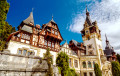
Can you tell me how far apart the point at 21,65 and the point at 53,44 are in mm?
14742

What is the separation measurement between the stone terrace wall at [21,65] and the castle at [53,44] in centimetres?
65

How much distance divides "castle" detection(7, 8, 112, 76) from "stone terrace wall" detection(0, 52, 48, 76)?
0.65 m

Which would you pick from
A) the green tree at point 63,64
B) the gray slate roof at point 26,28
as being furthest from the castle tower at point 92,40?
the gray slate roof at point 26,28

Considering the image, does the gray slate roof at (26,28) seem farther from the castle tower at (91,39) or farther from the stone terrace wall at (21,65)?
the castle tower at (91,39)

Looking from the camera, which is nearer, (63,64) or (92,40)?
(63,64)

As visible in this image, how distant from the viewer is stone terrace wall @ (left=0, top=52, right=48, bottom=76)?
719 centimetres

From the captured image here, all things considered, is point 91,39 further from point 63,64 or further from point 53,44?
point 63,64

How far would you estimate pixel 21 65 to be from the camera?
311 inches

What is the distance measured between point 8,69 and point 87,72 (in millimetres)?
25808

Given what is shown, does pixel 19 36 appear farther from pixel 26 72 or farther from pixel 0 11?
pixel 26 72

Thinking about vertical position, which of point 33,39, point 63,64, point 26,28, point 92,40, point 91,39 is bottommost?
point 63,64

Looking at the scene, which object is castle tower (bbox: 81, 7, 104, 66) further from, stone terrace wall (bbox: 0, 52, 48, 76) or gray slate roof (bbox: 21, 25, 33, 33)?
stone terrace wall (bbox: 0, 52, 48, 76)

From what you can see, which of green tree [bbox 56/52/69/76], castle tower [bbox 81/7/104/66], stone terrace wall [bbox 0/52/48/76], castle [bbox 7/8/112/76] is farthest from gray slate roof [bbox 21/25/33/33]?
castle tower [bbox 81/7/104/66]

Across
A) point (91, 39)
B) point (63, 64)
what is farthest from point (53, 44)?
point (91, 39)
